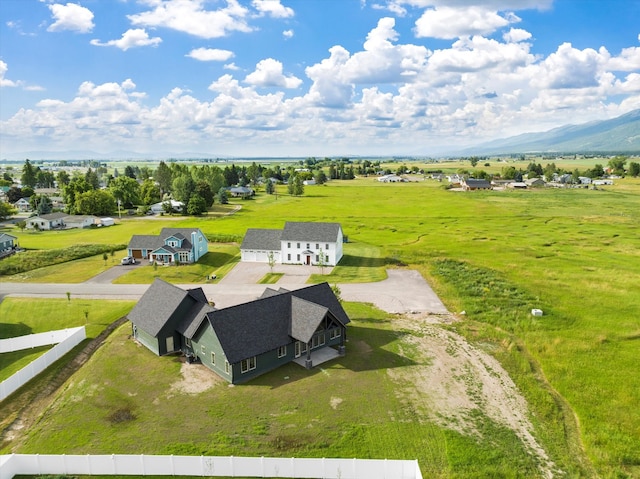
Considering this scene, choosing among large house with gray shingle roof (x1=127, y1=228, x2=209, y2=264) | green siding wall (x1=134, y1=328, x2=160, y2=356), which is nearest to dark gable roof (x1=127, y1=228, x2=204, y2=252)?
large house with gray shingle roof (x1=127, y1=228, x2=209, y2=264)

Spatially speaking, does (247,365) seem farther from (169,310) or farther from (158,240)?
(158,240)

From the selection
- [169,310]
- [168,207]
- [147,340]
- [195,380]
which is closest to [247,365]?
[195,380]

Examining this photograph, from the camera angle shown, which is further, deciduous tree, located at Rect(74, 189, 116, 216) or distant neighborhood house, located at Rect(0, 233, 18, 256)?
deciduous tree, located at Rect(74, 189, 116, 216)

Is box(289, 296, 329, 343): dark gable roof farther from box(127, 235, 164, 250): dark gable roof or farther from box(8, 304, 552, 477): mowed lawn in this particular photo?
box(127, 235, 164, 250): dark gable roof

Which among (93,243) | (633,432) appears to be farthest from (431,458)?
(93,243)

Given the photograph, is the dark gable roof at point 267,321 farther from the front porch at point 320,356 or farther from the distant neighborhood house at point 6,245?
the distant neighborhood house at point 6,245
